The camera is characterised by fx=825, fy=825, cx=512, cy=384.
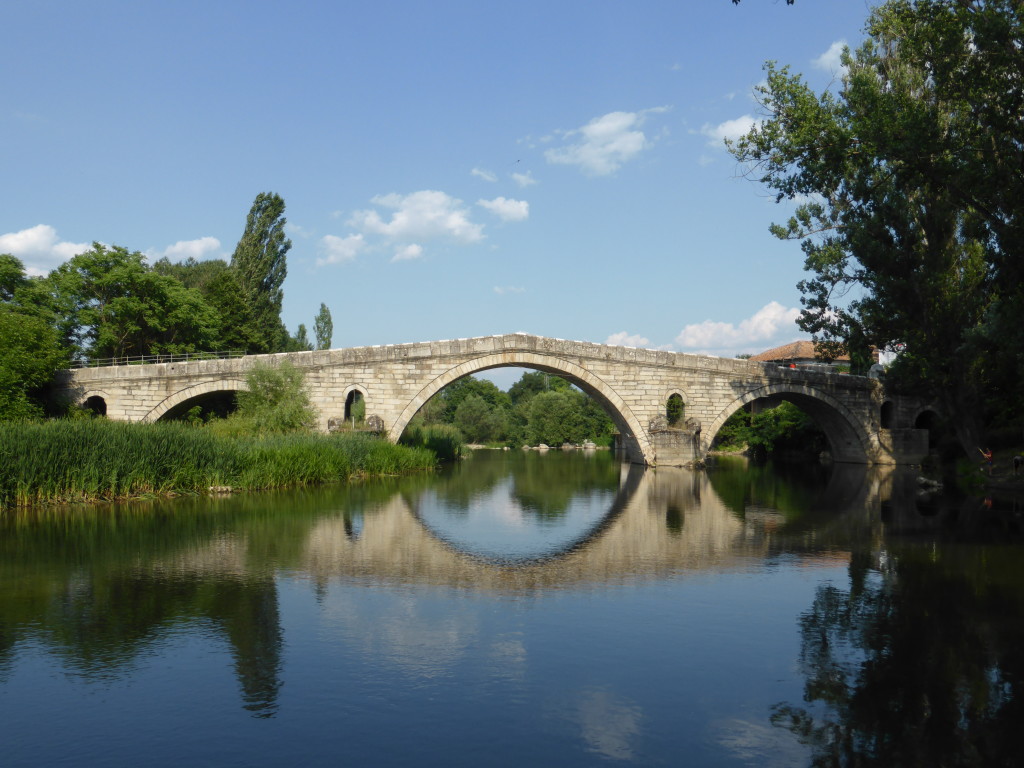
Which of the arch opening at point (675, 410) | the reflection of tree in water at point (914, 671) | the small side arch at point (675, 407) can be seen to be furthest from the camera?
the arch opening at point (675, 410)

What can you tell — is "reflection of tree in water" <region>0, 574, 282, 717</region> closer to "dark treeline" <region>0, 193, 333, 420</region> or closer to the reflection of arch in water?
the reflection of arch in water

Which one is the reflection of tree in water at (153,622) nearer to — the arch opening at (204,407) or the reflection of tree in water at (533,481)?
the reflection of tree in water at (533,481)

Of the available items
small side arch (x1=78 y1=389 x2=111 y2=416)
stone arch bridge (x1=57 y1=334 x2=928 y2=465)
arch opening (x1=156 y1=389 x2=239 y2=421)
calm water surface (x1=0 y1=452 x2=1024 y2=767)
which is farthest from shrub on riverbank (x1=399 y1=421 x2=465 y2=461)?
calm water surface (x1=0 y1=452 x2=1024 y2=767)

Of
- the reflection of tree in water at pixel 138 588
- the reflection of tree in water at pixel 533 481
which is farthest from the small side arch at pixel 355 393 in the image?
the reflection of tree in water at pixel 138 588

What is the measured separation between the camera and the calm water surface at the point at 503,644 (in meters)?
4.70

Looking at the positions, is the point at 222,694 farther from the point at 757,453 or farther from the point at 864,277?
the point at 757,453

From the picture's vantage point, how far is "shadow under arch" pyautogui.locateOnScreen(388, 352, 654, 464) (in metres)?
24.7

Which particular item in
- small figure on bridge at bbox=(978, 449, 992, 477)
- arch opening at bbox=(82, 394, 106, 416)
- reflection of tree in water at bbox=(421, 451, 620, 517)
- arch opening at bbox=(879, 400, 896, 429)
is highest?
arch opening at bbox=(82, 394, 106, 416)

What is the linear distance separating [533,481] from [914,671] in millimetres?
17897

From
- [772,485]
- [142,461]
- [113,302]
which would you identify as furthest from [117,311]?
[772,485]

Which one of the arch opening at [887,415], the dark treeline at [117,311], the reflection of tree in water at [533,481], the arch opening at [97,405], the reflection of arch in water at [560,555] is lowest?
the reflection of arch in water at [560,555]

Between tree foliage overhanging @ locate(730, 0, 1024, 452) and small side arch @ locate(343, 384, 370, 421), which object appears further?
small side arch @ locate(343, 384, 370, 421)

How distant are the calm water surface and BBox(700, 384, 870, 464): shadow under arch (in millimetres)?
14560

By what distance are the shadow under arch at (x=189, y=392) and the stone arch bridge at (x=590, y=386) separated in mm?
28
